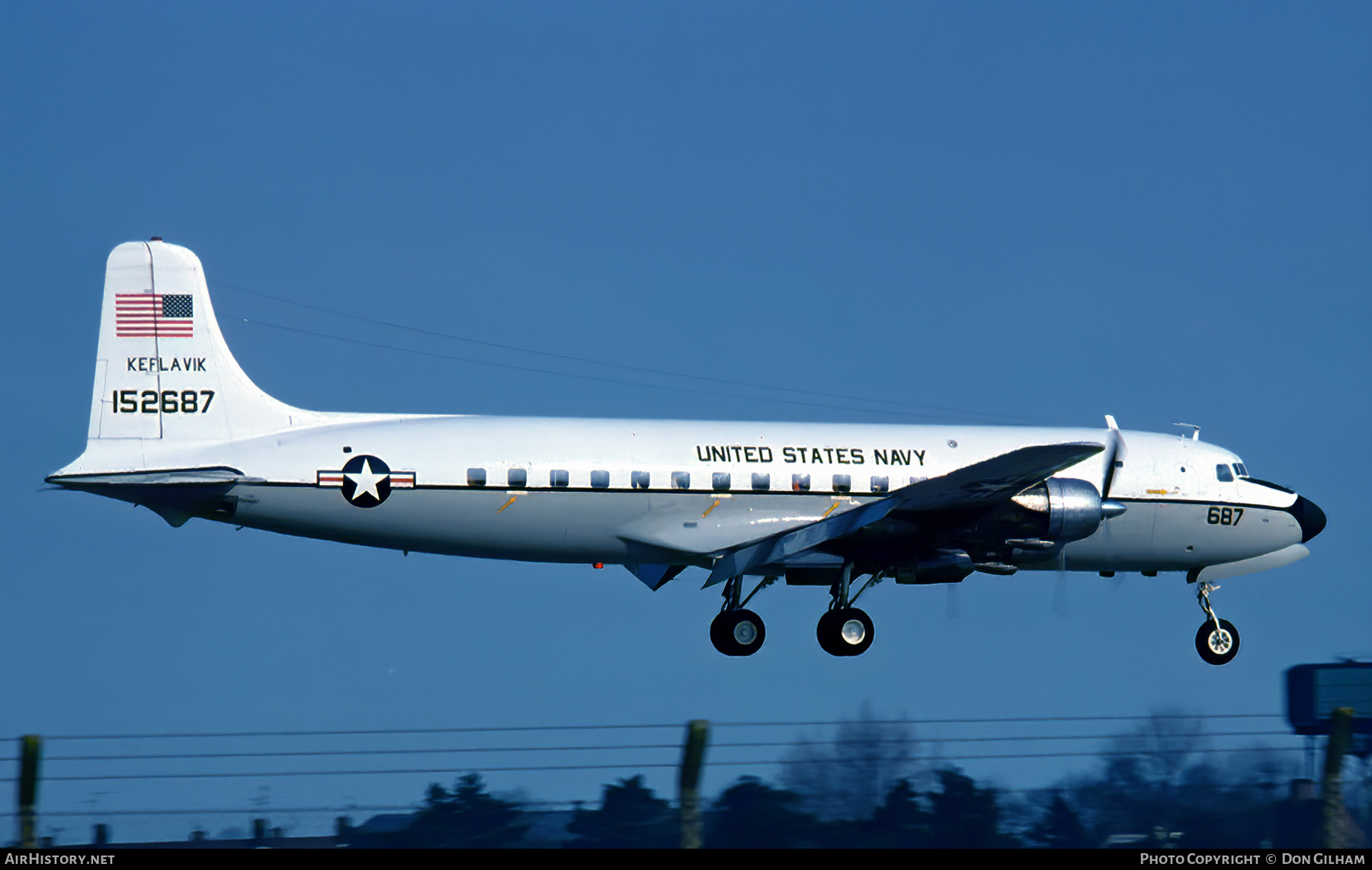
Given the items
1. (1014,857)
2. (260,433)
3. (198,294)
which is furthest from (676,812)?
(198,294)

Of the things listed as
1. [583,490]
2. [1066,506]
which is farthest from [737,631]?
[1066,506]

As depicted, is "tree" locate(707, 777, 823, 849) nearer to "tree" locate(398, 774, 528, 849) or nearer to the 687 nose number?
"tree" locate(398, 774, 528, 849)

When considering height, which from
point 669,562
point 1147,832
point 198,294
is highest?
point 198,294

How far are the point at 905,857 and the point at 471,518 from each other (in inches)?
634

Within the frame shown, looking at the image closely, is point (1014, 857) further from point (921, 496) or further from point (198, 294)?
point (198, 294)

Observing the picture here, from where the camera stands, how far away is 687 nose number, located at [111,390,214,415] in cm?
2602

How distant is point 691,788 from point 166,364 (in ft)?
59.5

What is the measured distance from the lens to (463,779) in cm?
1191

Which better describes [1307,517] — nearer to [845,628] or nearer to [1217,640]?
[1217,640]

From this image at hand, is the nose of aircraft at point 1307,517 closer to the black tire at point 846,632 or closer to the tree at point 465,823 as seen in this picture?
the black tire at point 846,632

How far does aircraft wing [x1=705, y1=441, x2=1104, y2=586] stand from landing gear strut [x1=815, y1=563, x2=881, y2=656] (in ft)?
3.69

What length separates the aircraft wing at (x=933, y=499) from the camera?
80.0 feet

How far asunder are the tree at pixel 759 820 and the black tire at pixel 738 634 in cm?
1583

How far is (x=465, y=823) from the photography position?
492 inches
